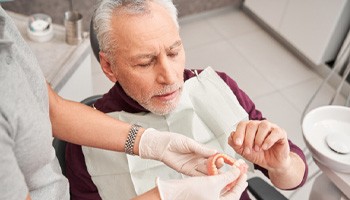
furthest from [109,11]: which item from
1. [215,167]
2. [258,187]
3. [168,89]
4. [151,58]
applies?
[258,187]

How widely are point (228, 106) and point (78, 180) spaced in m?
0.56

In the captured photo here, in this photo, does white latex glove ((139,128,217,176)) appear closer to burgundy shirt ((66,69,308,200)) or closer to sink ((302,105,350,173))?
burgundy shirt ((66,69,308,200))

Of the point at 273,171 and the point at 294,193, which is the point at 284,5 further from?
the point at 273,171

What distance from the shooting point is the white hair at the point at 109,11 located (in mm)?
1140

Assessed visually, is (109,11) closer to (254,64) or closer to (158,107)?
(158,107)

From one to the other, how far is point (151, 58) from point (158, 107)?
0.52 feet

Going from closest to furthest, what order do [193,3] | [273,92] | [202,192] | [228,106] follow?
1. [202,192]
2. [228,106]
3. [273,92]
4. [193,3]

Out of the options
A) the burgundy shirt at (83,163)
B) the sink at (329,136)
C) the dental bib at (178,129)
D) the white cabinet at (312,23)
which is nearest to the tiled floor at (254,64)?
the white cabinet at (312,23)

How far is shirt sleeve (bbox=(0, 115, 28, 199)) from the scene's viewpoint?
0.69 metres

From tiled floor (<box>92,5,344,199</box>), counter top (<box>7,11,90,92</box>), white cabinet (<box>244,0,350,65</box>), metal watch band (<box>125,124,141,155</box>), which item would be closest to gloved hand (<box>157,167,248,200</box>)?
metal watch band (<box>125,124,141,155</box>)

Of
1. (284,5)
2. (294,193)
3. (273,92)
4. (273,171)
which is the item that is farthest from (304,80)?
(273,171)

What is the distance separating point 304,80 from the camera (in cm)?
286

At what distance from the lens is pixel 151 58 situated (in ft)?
3.86

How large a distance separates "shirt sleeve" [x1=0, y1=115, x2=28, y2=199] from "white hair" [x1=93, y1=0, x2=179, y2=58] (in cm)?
53
